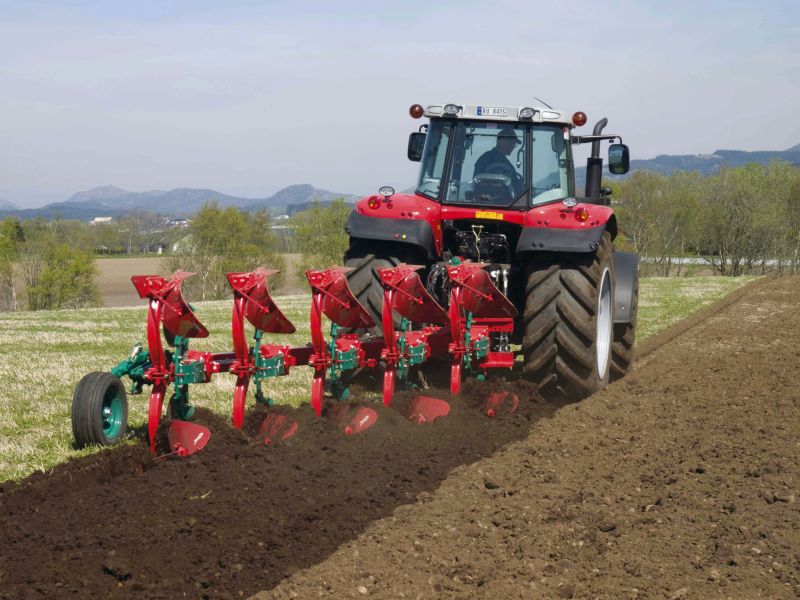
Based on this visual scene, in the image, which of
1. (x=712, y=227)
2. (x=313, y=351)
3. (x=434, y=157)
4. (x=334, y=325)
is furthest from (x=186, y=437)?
(x=712, y=227)

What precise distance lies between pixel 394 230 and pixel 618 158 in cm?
212

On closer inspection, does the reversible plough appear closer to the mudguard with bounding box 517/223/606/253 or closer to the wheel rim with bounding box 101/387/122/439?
the wheel rim with bounding box 101/387/122/439

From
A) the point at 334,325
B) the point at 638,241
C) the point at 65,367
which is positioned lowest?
the point at 638,241

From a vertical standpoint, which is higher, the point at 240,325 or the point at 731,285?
the point at 240,325

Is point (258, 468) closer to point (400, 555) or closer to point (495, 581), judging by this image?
point (400, 555)

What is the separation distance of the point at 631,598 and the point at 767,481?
72.5 inches

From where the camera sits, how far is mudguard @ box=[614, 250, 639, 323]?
773cm

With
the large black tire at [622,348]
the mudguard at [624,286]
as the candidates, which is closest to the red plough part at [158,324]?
the mudguard at [624,286]

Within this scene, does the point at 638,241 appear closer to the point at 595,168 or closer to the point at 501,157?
the point at 595,168

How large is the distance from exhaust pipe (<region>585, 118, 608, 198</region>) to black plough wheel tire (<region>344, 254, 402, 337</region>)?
222cm

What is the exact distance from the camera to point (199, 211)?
50750mm

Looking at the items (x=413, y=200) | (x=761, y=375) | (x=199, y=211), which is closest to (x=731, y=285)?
(x=761, y=375)

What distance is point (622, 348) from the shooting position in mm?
8523

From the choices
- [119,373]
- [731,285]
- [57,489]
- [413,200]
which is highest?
[413,200]
